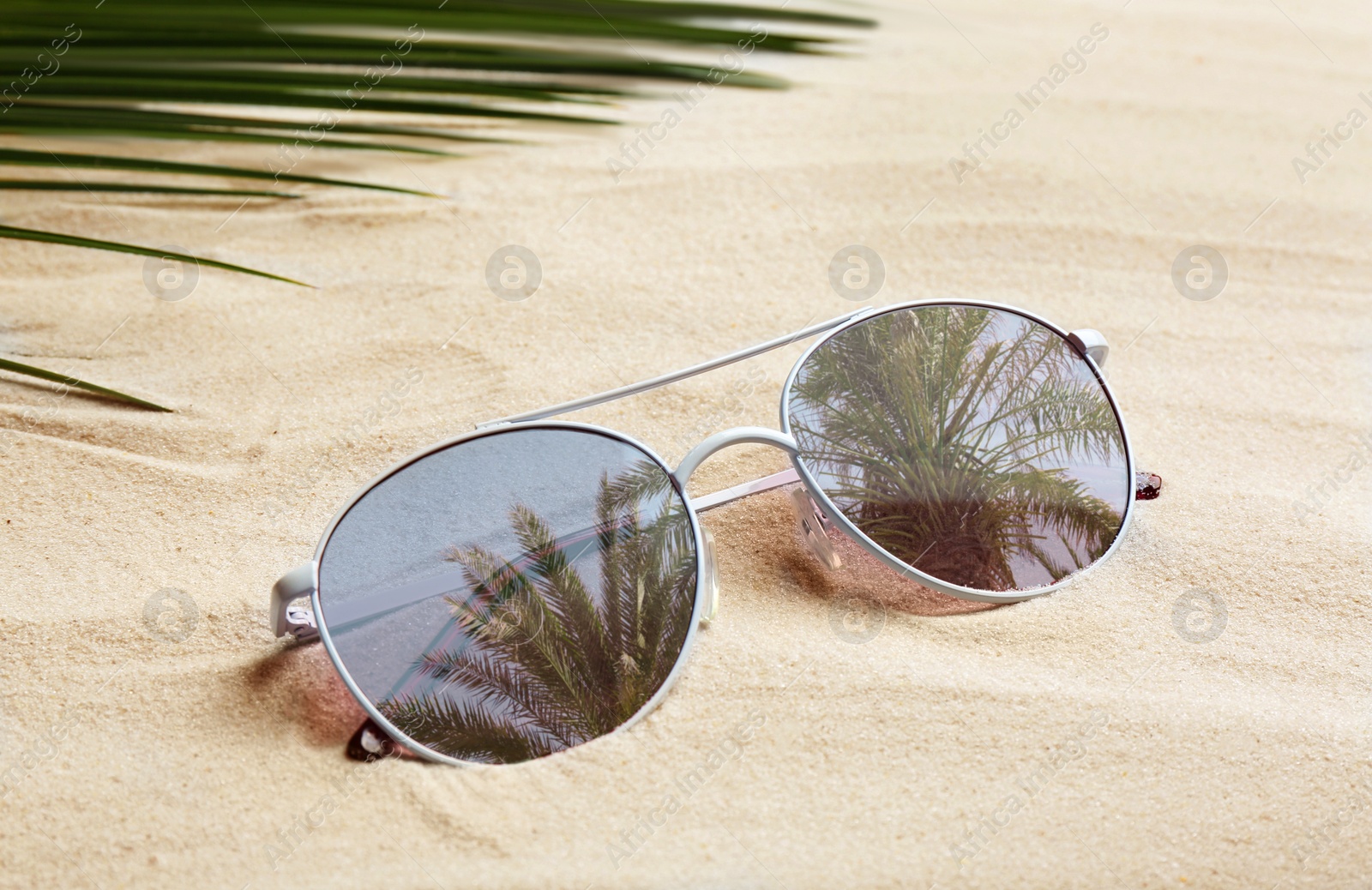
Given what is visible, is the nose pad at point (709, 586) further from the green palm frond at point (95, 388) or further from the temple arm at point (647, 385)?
the green palm frond at point (95, 388)

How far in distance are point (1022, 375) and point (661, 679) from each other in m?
0.61

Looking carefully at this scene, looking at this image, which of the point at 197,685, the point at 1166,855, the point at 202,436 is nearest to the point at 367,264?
the point at 202,436

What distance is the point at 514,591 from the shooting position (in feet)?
3.47

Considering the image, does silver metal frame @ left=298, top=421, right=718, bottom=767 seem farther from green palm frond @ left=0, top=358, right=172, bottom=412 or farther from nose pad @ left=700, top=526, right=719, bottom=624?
green palm frond @ left=0, top=358, right=172, bottom=412

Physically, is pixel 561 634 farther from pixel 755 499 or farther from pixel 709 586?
pixel 755 499

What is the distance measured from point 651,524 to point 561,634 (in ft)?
0.50

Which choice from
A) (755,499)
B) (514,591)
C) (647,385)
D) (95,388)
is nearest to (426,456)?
(514,591)

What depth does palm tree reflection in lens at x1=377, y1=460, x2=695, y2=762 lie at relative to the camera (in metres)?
1.00

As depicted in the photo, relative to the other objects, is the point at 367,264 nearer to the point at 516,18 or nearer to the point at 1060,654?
the point at 516,18

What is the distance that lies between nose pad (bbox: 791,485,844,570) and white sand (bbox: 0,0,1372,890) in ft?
0.10

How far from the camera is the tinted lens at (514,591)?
3.29 ft

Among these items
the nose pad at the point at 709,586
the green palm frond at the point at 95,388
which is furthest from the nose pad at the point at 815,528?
the green palm frond at the point at 95,388

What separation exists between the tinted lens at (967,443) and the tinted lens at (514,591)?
0.24 metres

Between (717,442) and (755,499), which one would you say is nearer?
(717,442)
